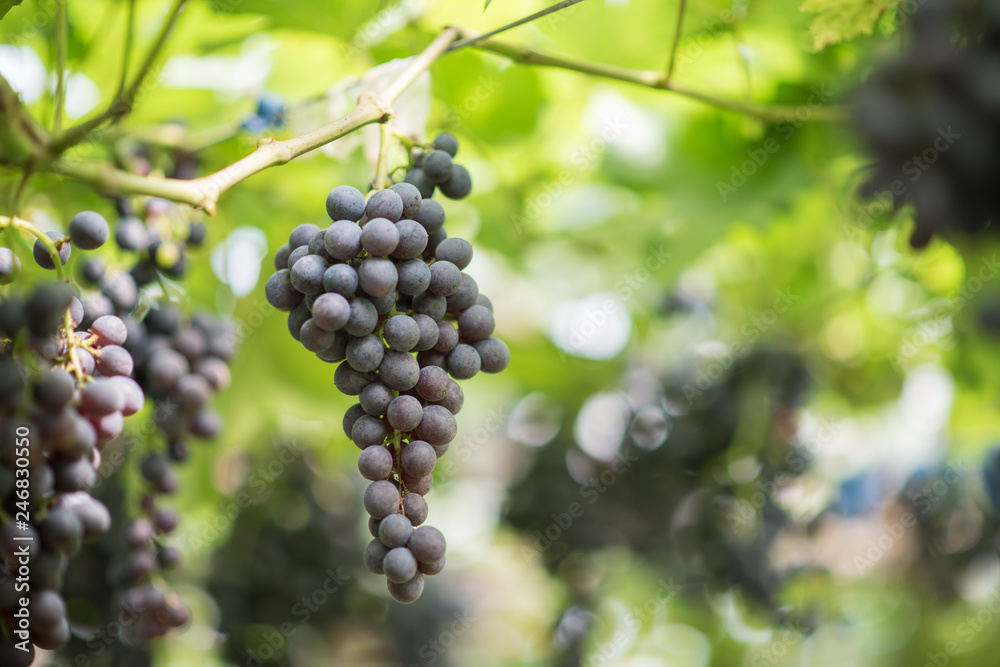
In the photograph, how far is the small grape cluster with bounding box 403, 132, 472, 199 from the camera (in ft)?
2.67

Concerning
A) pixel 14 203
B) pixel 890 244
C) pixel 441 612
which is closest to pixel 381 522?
pixel 14 203

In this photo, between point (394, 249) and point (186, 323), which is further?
point (186, 323)

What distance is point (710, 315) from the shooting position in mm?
2260

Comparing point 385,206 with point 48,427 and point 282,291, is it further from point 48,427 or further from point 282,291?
point 48,427

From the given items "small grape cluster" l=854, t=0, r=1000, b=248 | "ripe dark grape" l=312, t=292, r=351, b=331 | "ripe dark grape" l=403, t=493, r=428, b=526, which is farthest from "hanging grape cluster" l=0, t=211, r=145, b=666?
"small grape cluster" l=854, t=0, r=1000, b=248

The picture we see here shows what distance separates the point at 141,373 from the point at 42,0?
65 centimetres

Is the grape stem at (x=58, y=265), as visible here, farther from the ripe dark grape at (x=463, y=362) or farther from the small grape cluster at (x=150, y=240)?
the ripe dark grape at (x=463, y=362)

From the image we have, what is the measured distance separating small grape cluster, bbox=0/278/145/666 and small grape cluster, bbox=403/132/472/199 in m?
0.39

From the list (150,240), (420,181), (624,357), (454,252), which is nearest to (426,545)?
(454,252)

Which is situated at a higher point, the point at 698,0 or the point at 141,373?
the point at 698,0

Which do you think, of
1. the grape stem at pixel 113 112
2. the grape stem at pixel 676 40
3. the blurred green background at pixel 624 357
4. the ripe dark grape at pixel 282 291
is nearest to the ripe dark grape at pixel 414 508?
the ripe dark grape at pixel 282 291

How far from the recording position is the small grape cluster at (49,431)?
67cm

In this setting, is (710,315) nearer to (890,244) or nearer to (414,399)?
(890,244)

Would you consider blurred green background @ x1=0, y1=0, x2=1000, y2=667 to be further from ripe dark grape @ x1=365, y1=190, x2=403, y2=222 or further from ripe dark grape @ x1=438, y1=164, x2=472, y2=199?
ripe dark grape @ x1=365, y1=190, x2=403, y2=222
